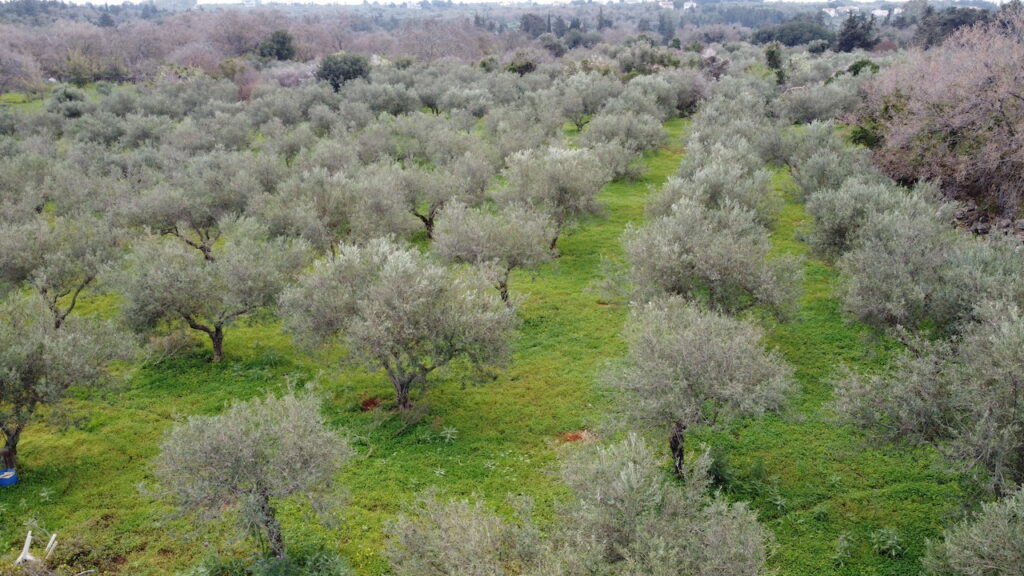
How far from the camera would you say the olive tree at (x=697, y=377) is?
1595 centimetres

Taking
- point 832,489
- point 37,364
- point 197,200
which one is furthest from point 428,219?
point 832,489

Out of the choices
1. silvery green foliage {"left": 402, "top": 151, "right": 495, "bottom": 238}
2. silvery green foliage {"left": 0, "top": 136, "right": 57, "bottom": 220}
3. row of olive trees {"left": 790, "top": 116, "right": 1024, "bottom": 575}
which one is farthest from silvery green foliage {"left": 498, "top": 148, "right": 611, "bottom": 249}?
silvery green foliage {"left": 0, "top": 136, "right": 57, "bottom": 220}

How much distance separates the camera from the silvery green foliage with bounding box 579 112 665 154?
51.9m

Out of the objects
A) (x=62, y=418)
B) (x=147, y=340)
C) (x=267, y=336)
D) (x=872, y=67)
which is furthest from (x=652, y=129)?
(x=62, y=418)

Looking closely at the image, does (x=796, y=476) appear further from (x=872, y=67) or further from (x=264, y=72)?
(x=264, y=72)

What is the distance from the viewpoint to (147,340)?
25047 mm

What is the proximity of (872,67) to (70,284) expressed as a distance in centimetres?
7746

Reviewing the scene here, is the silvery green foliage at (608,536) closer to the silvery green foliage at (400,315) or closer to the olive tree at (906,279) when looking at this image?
the silvery green foliage at (400,315)

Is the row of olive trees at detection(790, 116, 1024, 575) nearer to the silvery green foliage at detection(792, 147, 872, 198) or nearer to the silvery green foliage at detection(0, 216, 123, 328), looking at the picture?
the silvery green foliage at detection(792, 147, 872, 198)

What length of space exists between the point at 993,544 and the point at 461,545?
32.9 ft

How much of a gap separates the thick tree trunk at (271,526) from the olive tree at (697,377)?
9.86 meters

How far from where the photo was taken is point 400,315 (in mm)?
19875

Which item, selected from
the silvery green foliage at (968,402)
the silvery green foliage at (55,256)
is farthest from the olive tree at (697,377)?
the silvery green foliage at (55,256)

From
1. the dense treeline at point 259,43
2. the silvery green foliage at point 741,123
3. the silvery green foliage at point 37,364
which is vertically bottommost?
the silvery green foliage at point 37,364
